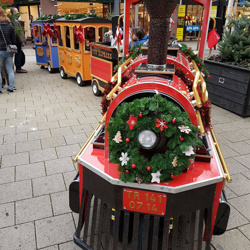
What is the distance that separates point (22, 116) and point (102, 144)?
3.92 meters

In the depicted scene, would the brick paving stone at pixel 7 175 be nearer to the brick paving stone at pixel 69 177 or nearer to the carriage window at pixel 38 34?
the brick paving stone at pixel 69 177

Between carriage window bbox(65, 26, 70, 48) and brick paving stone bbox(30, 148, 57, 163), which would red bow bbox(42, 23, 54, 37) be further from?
brick paving stone bbox(30, 148, 57, 163)

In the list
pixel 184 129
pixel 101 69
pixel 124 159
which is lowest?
pixel 101 69

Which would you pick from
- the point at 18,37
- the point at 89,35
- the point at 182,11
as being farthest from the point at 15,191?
the point at 182,11

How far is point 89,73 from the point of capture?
809cm

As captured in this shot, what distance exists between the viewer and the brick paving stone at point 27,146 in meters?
4.40

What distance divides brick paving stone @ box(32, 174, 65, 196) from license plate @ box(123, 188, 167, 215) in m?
1.54

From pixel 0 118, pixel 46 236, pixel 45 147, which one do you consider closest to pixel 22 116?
pixel 0 118

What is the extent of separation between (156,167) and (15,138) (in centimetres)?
364

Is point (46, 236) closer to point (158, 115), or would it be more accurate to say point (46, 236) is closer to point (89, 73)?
point (158, 115)

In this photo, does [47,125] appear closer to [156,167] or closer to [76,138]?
[76,138]

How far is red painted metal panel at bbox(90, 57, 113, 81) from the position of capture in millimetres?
6516

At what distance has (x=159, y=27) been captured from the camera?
8.20 ft

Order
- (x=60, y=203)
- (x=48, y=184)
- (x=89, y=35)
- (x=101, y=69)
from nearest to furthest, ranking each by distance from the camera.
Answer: (x=60, y=203)
(x=48, y=184)
(x=101, y=69)
(x=89, y=35)
